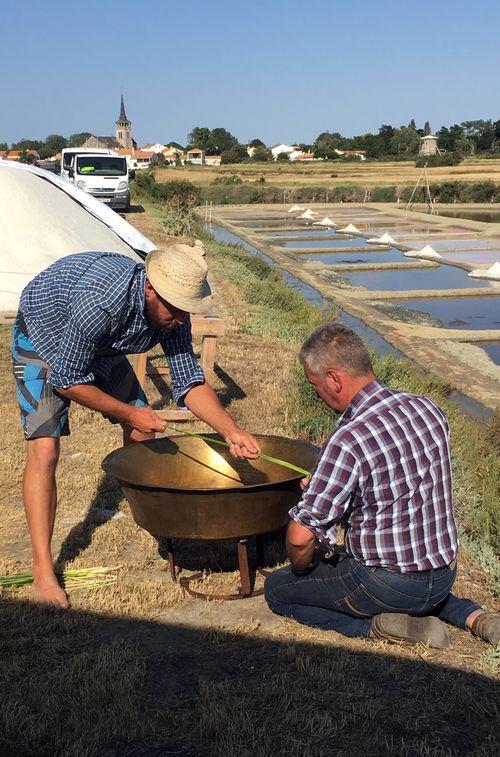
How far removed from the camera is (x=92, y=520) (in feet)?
15.5

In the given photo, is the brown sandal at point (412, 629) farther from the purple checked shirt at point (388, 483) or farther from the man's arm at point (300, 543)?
the man's arm at point (300, 543)

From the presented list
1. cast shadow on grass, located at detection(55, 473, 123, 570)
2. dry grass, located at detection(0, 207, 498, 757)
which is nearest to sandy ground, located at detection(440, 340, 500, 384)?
cast shadow on grass, located at detection(55, 473, 123, 570)

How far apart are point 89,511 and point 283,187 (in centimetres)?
5127

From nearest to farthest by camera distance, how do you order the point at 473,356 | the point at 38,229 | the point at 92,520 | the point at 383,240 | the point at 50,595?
the point at 50,595
the point at 92,520
the point at 38,229
the point at 473,356
the point at 383,240

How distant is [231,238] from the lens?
1110 inches

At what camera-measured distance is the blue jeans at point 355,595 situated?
3.18 m

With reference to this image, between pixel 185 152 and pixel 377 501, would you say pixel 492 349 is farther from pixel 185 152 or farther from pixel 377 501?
pixel 185 152

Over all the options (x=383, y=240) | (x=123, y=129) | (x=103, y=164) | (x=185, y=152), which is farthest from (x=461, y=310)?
(x=123, y=129)

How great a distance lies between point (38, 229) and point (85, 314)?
8173 millimetres

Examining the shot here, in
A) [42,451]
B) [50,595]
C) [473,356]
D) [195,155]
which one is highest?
→ [195,155]

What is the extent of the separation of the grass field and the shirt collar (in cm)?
5282

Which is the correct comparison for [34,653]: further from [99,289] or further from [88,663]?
[99,289]

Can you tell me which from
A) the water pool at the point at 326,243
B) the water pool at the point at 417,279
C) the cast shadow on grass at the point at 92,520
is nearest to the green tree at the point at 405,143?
the water pool at the point at 326,243

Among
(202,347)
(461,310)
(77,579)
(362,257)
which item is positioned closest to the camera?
(77,579)
